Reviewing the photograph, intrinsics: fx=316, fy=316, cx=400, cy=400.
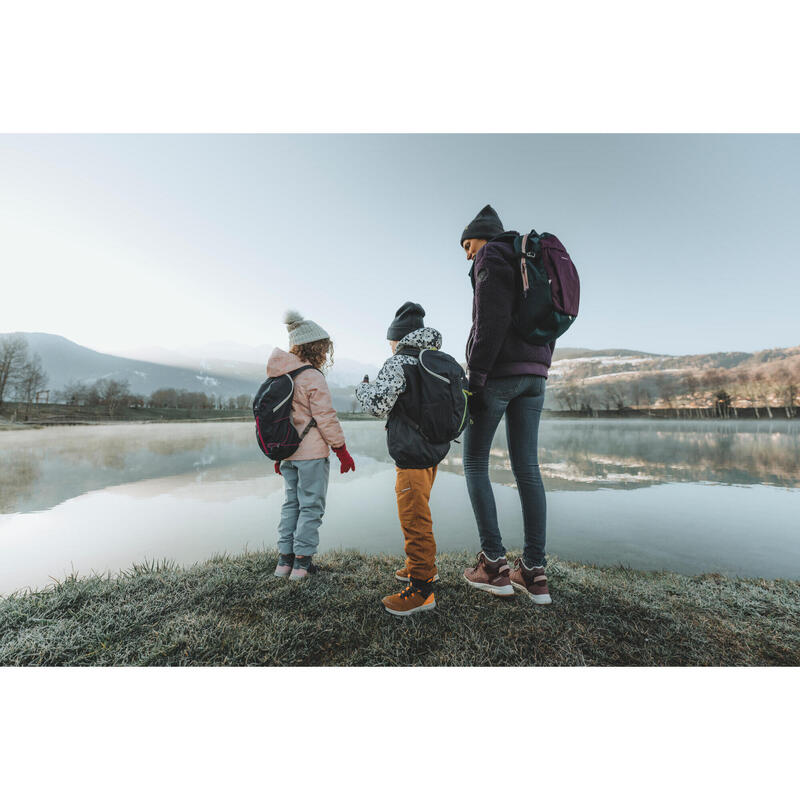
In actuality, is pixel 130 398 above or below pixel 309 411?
below

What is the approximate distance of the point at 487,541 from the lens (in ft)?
6.98

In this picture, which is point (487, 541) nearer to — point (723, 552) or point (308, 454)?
point (308, 454)

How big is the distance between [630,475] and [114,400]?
12.3 metres

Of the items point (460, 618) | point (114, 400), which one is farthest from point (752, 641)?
point (114, 400)

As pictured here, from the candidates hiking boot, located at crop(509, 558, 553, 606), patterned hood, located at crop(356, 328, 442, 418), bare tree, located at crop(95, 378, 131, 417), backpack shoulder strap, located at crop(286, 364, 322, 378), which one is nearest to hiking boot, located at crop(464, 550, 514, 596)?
hiking boot, located at crop(509, 558, 553, 606)

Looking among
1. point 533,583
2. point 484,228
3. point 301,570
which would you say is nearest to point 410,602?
point 533,583

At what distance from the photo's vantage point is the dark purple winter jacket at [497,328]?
1942mm

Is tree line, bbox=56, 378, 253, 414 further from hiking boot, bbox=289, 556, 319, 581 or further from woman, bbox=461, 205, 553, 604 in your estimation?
woman, bbox=461, 205, 553, 604

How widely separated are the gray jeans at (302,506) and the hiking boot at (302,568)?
4cm

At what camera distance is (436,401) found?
6.30 ft

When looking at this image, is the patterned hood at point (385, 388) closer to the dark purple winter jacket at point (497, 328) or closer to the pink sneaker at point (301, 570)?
the dark purple winter jacket at point (497, 328)

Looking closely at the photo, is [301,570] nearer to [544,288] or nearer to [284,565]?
[284,565]

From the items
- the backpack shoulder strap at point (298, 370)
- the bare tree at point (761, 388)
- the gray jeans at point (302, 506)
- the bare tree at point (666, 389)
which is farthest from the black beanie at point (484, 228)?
the bare tree at point (761, 388)

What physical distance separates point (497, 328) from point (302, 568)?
2.17m
